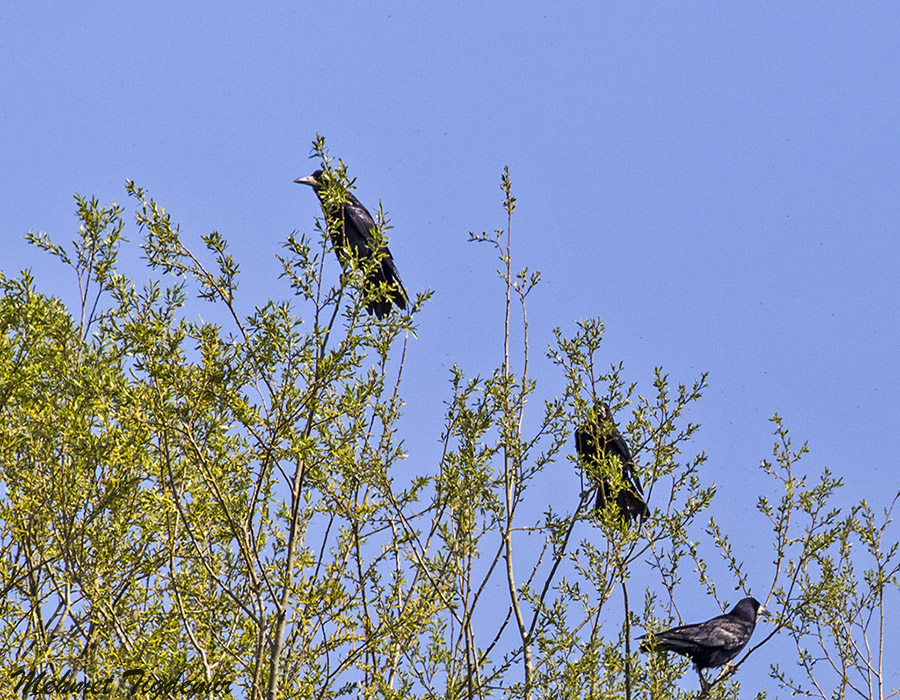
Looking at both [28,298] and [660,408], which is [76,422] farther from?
[660,408]

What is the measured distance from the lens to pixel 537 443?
634 centimetres

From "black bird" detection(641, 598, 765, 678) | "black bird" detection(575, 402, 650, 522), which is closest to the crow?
"black bird" detection(641, 598, 765, 678)

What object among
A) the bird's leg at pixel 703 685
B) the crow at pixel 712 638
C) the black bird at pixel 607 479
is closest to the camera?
the black bird at pixel 607 479

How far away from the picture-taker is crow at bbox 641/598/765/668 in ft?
23.1

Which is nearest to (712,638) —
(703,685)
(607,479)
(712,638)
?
(712,638)

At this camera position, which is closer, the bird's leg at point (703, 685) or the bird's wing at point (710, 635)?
the bird's leg at point (703, 685)

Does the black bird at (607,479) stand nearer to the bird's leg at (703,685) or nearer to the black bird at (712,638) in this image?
the black bird at (712,638)

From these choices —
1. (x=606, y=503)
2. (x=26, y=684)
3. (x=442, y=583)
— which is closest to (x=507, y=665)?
(x=442, y=583)

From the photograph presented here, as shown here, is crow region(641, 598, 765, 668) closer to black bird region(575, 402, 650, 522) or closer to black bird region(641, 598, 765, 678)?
black bird region(641, 598, 765, 678)

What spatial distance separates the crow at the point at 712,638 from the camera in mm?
7047

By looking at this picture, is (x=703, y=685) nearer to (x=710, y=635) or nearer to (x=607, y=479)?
(x=710, y=635)

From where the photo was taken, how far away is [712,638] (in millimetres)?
7594

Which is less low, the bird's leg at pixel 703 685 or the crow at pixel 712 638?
the crow at pixel 712 638

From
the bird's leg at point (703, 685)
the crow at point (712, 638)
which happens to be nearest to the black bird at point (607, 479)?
the crow at point (712, 638)
